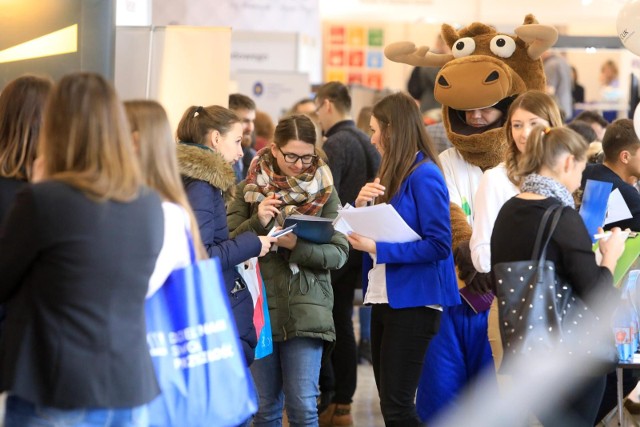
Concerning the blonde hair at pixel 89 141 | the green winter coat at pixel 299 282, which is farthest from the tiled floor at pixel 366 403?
the blonde hair at pixel 89 141

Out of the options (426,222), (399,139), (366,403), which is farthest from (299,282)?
(366,403)

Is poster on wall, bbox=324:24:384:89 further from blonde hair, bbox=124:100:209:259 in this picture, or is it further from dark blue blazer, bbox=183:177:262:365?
blonde hair, bbox=124:100:209:259

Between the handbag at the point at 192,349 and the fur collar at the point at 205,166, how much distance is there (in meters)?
0.73

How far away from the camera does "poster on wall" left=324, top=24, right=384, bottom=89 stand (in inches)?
607

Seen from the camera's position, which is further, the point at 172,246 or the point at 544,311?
the point at 544,311

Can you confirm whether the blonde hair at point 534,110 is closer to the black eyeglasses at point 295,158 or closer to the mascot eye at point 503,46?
the black eyeglasses at point 295,158

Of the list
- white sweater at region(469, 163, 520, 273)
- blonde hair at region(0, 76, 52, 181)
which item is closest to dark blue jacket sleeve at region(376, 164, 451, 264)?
white sweater at region(469, 163, 520, 273)

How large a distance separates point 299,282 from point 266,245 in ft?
1.34

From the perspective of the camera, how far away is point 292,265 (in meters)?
3.75

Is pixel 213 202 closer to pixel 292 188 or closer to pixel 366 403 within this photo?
pixel 292 188

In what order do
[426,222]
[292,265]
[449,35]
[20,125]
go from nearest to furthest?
[20,125] < [426,222] < [292,265] < [449,35]

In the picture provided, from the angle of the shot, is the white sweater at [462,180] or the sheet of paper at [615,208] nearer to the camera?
the sheet of paper at [615,208]

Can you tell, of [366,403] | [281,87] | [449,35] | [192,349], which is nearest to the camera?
[192,349]

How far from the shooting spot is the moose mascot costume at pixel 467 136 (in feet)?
12.9
